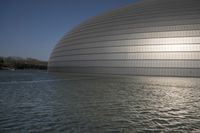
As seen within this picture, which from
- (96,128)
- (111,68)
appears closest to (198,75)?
(111,68)

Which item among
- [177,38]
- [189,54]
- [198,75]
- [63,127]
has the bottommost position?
[63,127]

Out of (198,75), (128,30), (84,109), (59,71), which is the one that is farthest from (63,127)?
(59,71)

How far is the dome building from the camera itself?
26688mm

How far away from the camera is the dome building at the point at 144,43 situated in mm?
26688

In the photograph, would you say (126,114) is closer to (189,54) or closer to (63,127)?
(63,127)

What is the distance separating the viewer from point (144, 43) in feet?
95.3

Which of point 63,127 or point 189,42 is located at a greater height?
point 189,42

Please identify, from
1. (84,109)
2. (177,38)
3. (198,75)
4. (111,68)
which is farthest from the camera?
(111,68)

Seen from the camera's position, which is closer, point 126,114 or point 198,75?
point 126,114

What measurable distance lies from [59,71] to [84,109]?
33.0 metres

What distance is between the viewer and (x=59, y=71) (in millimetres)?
39938

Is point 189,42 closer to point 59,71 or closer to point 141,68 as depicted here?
point 141,68

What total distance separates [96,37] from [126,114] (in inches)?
1091

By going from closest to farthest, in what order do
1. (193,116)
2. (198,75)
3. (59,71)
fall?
1. (193,116)
2. (198,75)
3. (59,71)
